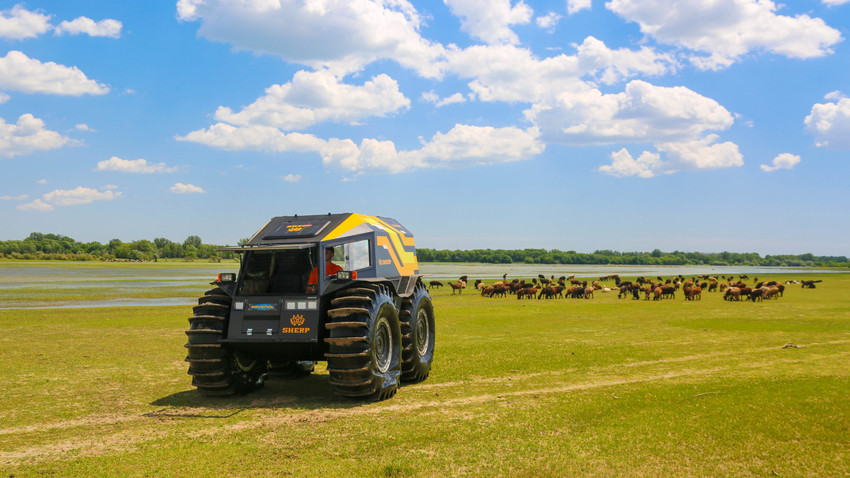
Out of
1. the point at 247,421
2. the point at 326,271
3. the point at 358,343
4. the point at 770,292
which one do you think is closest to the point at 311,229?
the point at 326,271

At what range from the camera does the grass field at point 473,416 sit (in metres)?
7.42

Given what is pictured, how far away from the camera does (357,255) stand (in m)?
12.3

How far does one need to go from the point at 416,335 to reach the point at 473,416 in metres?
3.73

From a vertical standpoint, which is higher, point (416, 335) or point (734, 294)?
point (416, 335)

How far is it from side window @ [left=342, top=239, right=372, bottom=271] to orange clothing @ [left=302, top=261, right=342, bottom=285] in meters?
0.27

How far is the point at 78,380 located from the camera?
43.3 ft

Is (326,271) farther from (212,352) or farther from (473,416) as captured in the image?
(473,416)

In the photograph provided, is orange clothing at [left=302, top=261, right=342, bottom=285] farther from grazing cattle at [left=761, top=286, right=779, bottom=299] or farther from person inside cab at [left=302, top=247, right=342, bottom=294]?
grazing cattle at [left=761, top=286, right=779, bottom=299]

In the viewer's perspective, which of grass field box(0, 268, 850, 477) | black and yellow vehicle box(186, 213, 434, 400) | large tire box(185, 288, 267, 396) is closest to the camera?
grass field box(0, 268, 850, 477)

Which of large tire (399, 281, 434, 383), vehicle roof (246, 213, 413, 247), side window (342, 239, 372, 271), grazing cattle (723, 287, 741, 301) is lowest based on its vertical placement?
grazing cattle (723, 287, 741, 301)

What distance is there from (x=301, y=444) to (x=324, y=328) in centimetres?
302

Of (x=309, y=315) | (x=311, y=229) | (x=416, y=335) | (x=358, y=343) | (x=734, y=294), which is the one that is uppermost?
(x=311, y=229)

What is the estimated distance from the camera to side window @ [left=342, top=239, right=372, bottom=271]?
39.4ft

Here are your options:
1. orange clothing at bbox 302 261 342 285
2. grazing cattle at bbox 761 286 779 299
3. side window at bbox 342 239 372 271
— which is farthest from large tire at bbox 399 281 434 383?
grazing cattle at bbox 761 286 779 299
